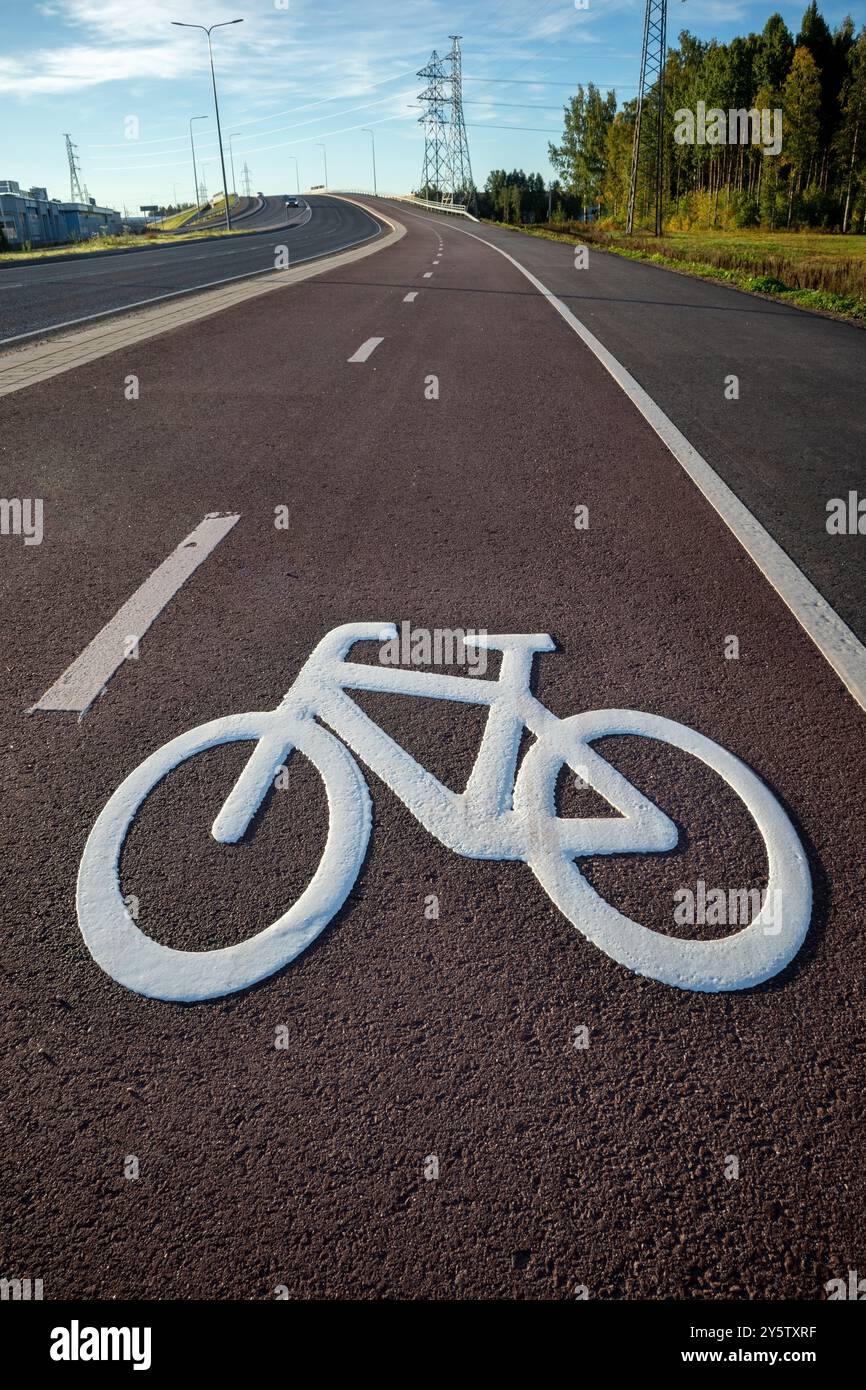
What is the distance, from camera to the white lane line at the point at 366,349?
34.9 feet

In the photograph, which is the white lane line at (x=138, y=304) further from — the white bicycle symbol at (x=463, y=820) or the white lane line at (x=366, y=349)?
the white bicycle symbol at (x=463, y=820)

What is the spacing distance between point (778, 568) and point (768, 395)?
481cm

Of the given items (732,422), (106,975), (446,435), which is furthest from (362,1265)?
(732,422)

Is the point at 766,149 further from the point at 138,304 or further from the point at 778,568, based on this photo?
the point at 778,568

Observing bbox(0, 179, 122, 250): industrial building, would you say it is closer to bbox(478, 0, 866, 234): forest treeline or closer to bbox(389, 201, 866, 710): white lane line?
bbox(478, 0, 866, 234): forest treeline

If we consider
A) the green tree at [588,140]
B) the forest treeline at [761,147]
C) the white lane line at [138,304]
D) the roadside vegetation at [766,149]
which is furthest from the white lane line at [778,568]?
the green tree at [588,140]

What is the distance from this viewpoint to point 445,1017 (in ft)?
7.04

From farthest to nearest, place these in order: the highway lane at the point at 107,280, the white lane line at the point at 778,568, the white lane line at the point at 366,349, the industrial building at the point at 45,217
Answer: the industrial building at the point at 45,217 → the highway lane at the point at 107,280 → the white lane line at the point at 366,349 → the white lane line at the point at 778,568

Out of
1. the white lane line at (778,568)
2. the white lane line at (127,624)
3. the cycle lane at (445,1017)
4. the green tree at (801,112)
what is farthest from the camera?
the green tree at (801,112)

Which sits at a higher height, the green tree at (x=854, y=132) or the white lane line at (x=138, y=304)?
the green tree at (x=854, y=132)

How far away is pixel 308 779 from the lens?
298 centimetres

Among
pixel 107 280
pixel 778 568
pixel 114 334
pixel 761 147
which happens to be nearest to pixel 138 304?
pixel 114 334

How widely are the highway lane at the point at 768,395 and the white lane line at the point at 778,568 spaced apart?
69 millimetres

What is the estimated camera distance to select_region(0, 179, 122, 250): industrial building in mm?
78938
